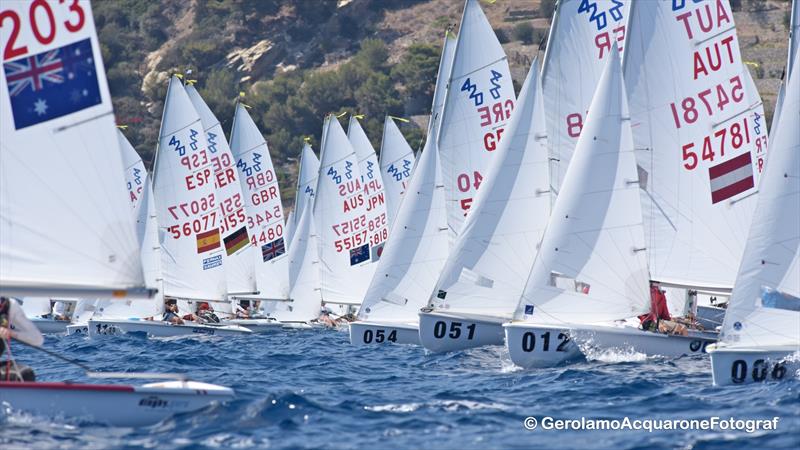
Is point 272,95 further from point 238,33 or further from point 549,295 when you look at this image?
point 549,295

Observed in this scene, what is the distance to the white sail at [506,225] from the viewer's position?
2286 cm

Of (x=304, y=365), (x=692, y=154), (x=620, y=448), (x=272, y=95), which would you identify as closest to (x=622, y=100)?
(x=692, y=154)

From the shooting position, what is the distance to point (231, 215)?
34312 mm

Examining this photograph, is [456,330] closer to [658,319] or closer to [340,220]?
[658,319]

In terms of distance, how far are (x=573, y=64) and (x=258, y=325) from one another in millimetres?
12713

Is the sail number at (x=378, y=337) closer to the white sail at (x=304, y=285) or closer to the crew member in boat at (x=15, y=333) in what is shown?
the white sail at (x=304, y=285)

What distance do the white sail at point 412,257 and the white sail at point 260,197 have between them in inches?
483

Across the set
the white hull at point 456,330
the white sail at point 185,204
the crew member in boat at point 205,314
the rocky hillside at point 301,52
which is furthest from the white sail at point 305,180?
the rocky hillside at point 301,52

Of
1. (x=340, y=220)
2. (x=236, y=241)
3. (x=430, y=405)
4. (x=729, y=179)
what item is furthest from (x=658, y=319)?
(x=340, y=220)

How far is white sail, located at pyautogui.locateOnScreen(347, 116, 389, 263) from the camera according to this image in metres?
37.1

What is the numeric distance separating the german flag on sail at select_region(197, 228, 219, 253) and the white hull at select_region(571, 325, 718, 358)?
588 inches

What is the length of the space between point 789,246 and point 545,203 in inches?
300

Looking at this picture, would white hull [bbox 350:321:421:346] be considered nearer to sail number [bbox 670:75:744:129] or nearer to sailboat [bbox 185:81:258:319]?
sail number [bbox 670:75:744:129]

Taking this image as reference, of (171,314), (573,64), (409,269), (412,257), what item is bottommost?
(171,314)
